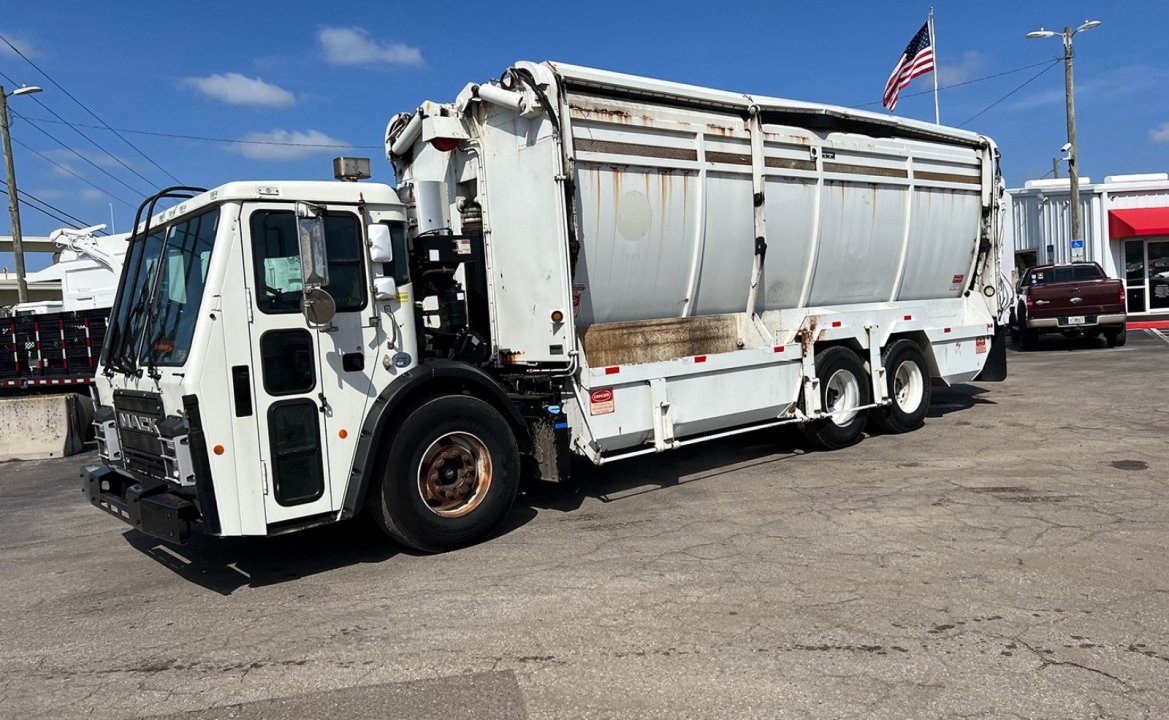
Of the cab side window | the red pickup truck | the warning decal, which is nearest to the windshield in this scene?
the cab side window

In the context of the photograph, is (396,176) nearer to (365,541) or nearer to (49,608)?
(365,541)

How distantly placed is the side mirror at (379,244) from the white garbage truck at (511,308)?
0.09 feet

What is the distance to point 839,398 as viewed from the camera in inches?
370

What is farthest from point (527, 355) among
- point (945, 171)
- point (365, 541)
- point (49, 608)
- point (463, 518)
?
point (945, 171)

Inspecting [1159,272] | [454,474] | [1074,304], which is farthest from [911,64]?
→ [454,474]

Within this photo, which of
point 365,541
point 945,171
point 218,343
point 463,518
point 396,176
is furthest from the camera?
point 945,171

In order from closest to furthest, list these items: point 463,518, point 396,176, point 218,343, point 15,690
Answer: point 15,690, point 218,343, point 463,518, point 396,176

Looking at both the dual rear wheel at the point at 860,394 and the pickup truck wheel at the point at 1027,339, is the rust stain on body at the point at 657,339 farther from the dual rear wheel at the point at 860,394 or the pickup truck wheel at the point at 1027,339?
the pickup truck wheel at the point at 1027,339

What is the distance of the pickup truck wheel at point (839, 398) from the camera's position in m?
8.99

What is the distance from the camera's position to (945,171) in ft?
34.0

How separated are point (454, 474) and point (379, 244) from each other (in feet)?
5.56

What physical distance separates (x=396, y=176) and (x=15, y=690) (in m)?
5.15

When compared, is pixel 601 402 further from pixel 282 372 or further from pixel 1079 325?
pixel 1079 325

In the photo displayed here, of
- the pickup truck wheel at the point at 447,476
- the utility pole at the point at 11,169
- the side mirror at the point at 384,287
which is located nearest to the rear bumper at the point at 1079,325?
the pickup truck wheel at the point at 447,476
